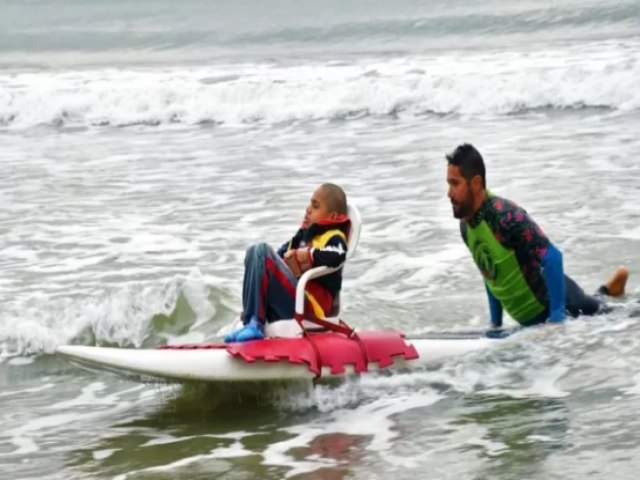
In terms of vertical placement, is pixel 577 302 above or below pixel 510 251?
below

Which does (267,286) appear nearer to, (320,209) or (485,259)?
(320,209)

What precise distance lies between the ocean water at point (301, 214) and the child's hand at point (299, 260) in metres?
0.59

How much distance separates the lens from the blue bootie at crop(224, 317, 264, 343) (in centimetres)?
678

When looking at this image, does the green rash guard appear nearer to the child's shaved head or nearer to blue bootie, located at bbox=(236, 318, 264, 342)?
the child's shaved head

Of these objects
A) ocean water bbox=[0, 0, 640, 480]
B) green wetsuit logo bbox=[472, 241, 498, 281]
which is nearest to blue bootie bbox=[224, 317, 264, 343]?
ocean water bbox=[0, 0, 640, 480]

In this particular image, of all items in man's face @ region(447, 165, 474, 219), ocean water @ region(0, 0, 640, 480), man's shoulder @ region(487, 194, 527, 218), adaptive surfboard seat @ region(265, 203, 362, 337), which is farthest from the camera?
man's shoulder @ region(487, 194, 527, 218)

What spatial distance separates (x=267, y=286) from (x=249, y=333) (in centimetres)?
25

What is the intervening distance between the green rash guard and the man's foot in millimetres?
1062

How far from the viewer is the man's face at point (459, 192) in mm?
7125

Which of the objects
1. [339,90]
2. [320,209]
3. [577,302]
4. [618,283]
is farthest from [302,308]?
[339,90]

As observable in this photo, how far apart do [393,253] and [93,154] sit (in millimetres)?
7755

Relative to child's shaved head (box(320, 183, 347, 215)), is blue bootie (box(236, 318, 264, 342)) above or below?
below

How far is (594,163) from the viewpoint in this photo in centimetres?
1362

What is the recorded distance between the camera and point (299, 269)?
6.94 m
